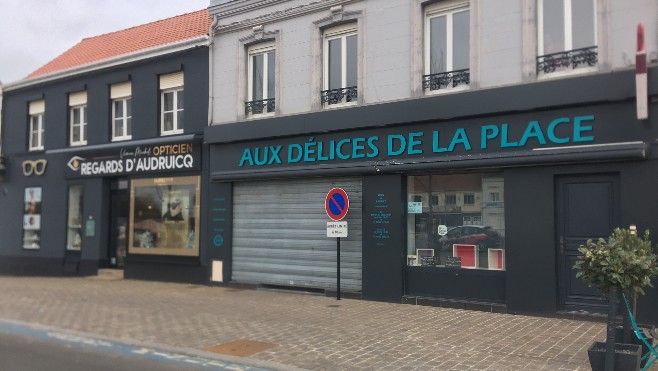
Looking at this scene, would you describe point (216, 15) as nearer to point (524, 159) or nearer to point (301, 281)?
point (301, 281)

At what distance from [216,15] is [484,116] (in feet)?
24.7

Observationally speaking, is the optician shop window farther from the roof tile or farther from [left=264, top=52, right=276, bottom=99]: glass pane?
the roof tile

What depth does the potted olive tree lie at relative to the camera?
5.39 m

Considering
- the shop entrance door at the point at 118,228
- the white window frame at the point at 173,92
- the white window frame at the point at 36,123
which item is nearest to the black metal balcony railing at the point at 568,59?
the white window frame at the point at 173,92

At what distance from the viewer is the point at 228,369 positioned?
21.4 ft

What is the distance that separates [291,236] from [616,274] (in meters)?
7.91

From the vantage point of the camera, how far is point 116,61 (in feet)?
51.1

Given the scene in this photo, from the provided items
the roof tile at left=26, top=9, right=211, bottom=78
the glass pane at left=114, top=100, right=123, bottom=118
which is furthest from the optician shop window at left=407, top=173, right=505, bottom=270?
the glass pane at left=114, top=100, right=123, bottom=118

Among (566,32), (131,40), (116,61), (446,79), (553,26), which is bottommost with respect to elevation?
(446,79)

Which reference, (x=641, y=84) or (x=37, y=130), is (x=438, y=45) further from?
(x=37, y=130)

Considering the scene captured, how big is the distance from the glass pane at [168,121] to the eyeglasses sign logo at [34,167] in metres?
5.11

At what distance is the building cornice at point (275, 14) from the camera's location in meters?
11.8

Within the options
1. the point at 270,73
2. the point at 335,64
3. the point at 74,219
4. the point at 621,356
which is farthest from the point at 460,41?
the point at 74,219

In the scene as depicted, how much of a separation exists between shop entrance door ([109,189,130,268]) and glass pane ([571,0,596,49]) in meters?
12.3
